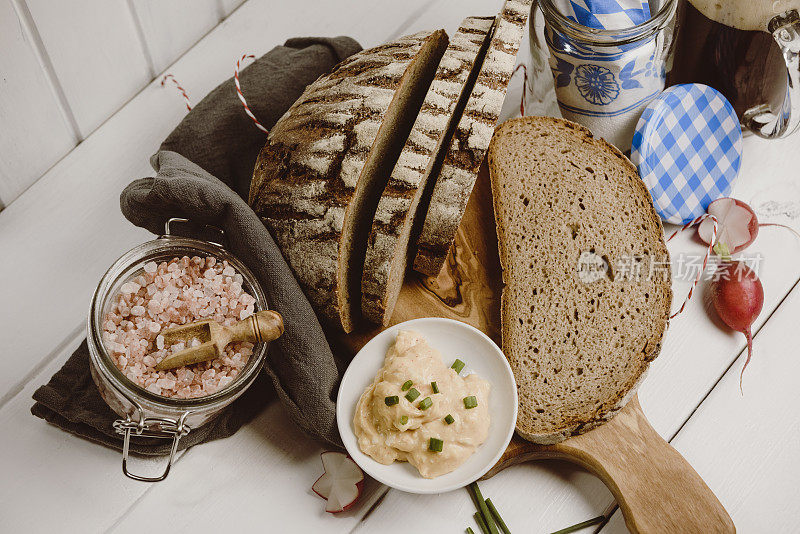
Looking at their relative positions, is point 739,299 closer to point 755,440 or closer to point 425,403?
point 755,440

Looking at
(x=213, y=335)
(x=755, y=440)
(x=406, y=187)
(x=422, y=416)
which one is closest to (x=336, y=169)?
(x=406, y=187)

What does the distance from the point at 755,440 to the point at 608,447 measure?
45 cm

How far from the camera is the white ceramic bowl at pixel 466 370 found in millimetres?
1771

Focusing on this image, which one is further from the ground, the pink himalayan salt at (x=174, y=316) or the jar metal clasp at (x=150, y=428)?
the pink himalayan salt at (x=174, y=316)

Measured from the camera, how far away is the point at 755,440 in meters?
2.01

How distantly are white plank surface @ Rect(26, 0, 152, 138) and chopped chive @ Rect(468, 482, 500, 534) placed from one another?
1.55 metres

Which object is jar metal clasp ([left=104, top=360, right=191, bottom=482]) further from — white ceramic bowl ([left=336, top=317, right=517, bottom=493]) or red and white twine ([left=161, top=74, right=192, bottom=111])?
red and white twine ([left=161, top=74, right=192, bottom=111])

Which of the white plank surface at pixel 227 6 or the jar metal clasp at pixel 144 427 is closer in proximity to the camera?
the jar metal clasp at pixel 144 427

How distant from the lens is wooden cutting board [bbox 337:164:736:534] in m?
1.80

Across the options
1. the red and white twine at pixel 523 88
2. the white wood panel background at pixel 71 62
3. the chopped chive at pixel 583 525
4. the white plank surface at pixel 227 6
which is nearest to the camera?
the chopped chive at pixel 583 525

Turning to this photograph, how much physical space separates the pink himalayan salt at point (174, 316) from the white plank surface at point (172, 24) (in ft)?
2.86

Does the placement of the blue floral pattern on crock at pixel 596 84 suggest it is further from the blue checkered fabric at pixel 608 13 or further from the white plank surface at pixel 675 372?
the white plank surface at pixel 675 372

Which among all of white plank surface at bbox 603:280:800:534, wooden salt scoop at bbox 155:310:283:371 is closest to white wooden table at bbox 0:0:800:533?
white plank surface at bbox 603:280:800:534

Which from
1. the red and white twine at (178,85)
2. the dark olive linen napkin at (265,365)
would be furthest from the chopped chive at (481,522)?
the red and white twine at (178,85)
